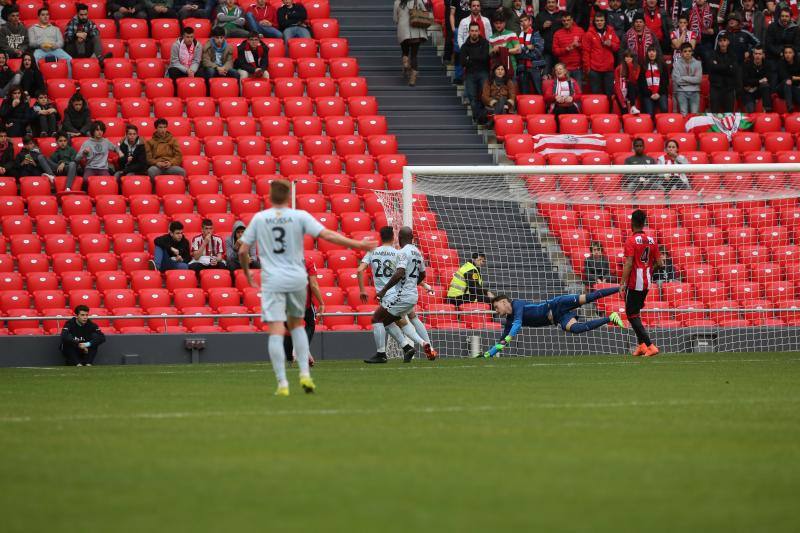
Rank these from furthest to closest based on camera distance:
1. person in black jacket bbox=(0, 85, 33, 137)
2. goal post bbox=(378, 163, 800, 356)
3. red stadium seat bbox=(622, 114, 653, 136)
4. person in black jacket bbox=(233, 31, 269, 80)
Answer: red stadium seat bbox=(622, 114, 653, 136) < person in black jacket bbox=(233, 31, 269, 80) < person in black jacket bbox=(0, 85, 33, 137) < goal post bbox=(378, 163, 800, 356)

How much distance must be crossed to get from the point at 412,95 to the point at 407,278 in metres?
10.5

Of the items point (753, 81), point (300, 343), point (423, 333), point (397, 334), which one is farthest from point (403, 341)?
point (753, 81)

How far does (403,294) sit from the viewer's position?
18.4 metres

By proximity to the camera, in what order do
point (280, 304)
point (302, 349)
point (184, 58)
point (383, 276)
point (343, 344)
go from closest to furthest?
point (280, 304), point (302, 349), point (383, 276), point (343, 344), point (184, 58)

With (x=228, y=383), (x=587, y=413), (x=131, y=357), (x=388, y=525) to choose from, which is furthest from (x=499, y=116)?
(x=388, y=525)

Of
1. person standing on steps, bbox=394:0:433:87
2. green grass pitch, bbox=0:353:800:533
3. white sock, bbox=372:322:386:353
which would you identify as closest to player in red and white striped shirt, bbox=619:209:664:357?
white sock, bbox=372:322:386:353

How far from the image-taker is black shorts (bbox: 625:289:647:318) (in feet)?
62.0

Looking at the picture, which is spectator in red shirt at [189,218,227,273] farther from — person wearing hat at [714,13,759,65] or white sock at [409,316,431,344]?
person wearing hat at [714,13,759,65]

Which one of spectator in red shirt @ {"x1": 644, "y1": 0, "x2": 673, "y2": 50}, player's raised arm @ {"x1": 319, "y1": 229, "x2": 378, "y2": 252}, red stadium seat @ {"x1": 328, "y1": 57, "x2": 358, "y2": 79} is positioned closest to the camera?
player's raised arm @ {"x1": 319, "y1": 229, "x2": 378, "y2": 252}

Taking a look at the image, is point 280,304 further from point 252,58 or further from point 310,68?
point 310,68

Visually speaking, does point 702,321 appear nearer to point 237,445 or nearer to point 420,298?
point 420,298

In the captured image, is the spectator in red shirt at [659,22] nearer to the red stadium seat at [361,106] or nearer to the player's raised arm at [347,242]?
the red stadium seat at [361,106]

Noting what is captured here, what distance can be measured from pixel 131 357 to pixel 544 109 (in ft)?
36.1

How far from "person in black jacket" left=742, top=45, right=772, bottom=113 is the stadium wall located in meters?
7.62
